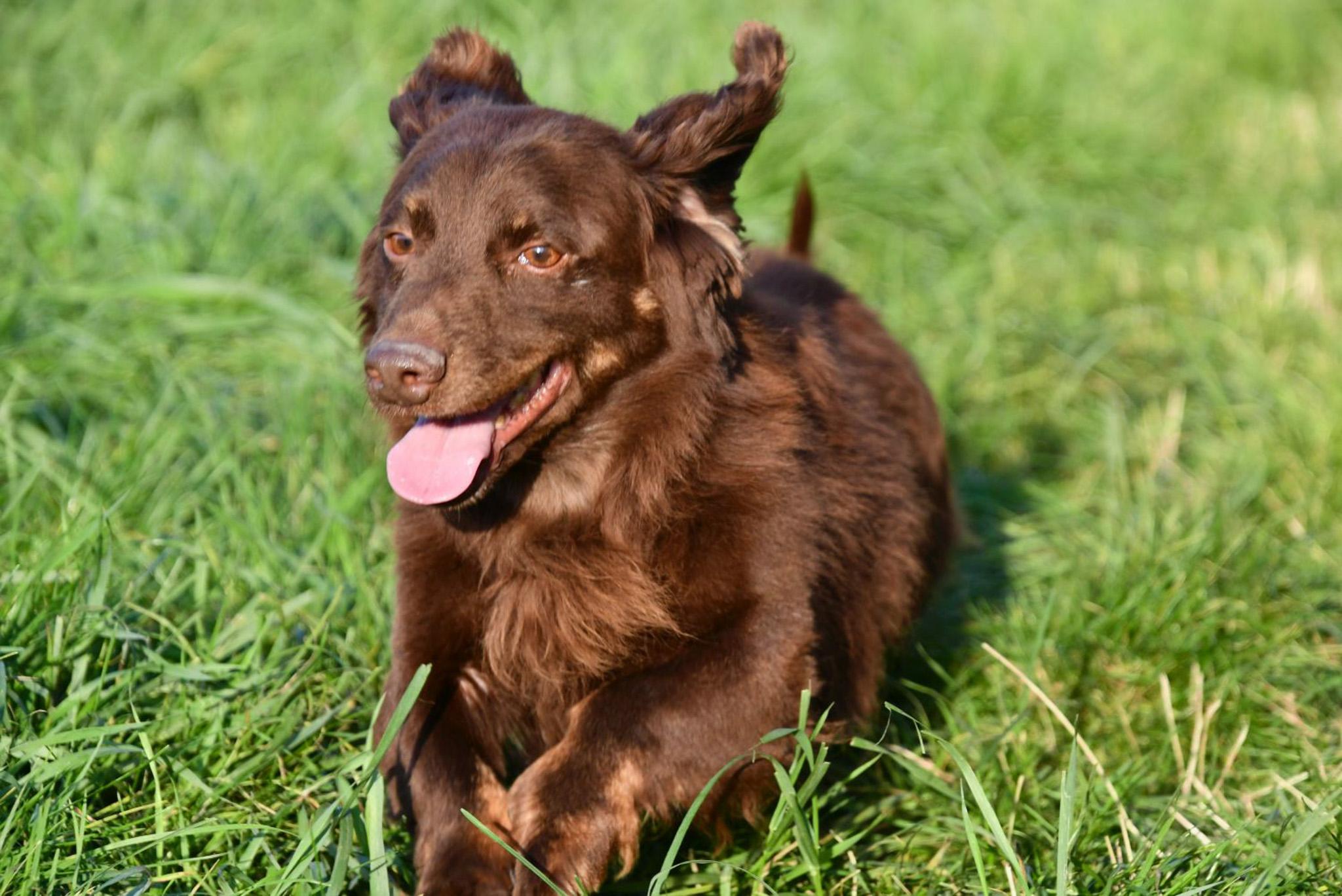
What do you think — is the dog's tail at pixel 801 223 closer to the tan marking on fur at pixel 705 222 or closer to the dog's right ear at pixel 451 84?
the dog's right ear at pixel 451 84

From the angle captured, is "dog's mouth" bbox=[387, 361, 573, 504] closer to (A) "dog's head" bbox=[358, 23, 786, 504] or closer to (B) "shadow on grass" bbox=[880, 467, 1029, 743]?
(A) "dog's head" bbox=[358, 23, 786, 504]

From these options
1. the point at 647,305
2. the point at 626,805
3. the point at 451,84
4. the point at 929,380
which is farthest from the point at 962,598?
the point at 451,84

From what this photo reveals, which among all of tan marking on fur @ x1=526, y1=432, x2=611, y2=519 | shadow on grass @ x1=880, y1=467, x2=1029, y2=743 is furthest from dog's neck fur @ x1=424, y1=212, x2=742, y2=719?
shadow on grass @ x1=880, y1=467, x2=1029, y2=743

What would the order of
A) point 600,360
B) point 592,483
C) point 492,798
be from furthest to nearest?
1. point 592,483
2. point 600,360
3. point 492,798

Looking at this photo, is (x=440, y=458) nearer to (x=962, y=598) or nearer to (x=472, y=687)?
(x=472, y=687)

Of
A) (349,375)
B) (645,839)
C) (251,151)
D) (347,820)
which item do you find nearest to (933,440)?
(645,839)

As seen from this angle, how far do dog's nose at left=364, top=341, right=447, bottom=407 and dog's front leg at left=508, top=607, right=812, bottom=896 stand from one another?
2.34 ft

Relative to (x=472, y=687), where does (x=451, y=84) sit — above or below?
above

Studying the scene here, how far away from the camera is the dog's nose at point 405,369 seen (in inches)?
111

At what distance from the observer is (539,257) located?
3041mm

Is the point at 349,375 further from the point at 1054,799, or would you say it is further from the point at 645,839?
the point at 1054,799

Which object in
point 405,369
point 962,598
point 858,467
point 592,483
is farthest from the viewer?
point 962,598

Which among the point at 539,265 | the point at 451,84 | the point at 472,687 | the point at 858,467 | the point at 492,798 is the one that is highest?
the point at 451,84

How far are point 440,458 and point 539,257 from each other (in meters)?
0.45
